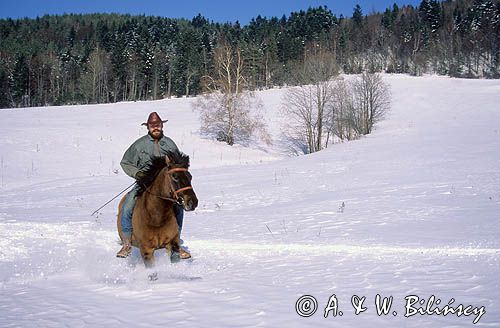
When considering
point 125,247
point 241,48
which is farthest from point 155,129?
point 241,48

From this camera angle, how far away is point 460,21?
351 feet

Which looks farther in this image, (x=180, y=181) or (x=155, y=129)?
(x=155, y=129)

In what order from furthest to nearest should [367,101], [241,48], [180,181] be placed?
[241,48] < [367,101] < [180,181]

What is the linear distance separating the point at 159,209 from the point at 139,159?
1501 mm

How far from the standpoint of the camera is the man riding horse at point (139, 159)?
281 inches

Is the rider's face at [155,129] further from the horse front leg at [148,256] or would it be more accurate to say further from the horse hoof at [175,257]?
the horse hoof at [175,257]

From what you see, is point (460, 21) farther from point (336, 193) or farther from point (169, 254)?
point (169, 254)

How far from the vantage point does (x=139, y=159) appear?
24.6ft

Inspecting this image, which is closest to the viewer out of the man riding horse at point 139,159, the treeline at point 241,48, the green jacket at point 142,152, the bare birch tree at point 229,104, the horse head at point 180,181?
the horse head at point 180,181

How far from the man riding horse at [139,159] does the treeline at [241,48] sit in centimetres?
6401

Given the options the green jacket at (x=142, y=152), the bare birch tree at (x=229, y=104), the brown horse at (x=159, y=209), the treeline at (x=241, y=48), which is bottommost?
the brown horse at (x=159, y=209)

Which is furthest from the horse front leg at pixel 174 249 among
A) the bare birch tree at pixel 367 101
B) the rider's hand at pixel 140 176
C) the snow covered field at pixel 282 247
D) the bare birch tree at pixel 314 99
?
the bare birch tree at pixel 367 101

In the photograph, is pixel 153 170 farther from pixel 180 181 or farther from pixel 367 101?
pixel 367 101

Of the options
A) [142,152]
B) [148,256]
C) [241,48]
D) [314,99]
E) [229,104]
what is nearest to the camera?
[148,256]
